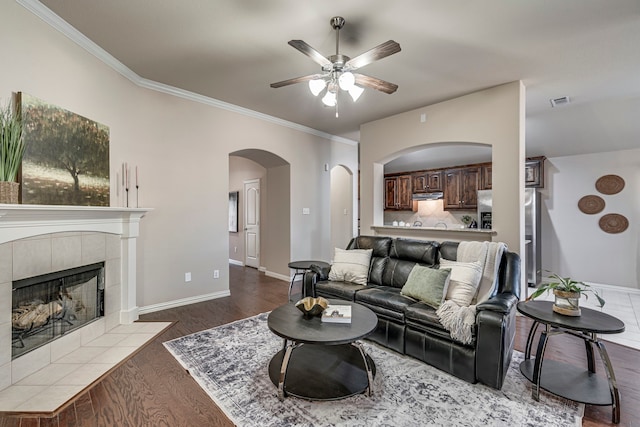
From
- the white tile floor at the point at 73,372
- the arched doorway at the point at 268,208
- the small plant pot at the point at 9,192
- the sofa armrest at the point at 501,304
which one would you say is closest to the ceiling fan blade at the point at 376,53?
the sofa armrest at the point at 501,304

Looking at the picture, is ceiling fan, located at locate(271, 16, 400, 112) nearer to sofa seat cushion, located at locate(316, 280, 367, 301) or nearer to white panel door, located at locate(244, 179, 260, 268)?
sofa seat cushion, located at locate(316, 280, 367, 301)

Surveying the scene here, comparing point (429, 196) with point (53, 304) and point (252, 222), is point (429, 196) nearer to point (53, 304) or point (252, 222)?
point (252, 222)

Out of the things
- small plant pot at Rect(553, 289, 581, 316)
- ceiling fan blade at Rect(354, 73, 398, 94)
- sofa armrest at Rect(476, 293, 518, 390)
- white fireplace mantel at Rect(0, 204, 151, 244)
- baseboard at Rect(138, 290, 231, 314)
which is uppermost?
ceiling fan blade at Rect(354, 73, 398, 94)

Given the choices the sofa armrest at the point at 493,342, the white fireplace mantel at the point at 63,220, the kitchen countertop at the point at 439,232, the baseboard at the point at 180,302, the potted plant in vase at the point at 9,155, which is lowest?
the baseboard at the point at 180,302

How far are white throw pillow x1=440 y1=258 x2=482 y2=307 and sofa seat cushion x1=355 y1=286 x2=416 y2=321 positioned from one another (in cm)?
38

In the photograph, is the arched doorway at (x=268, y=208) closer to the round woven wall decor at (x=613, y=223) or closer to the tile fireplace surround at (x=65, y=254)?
the tile fireplace surround at (x=65, y=254)

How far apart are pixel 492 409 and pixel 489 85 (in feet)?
11.6

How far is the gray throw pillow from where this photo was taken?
8.88 ft

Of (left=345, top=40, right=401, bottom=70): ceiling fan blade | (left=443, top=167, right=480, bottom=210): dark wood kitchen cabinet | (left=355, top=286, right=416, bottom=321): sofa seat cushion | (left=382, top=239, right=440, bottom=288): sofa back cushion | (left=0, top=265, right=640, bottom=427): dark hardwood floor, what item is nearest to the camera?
(left=0, top=265, right=640, bottom=427): dark hardwood floor

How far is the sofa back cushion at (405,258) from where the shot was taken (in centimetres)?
339

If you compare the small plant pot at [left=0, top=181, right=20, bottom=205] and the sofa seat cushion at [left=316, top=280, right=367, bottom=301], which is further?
the sofa seat cushion at [left=316, top=280, right=367, bottom=301]

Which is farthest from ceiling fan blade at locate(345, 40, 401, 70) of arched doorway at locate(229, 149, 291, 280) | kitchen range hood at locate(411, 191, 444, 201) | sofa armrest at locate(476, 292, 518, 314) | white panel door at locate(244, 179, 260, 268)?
kitchen range hood at locate(411, 191, 444, 201)

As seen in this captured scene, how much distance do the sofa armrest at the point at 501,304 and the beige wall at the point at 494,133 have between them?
1.39 meters

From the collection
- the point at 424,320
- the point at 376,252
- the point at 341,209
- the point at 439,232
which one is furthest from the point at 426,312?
the point at 341,209
